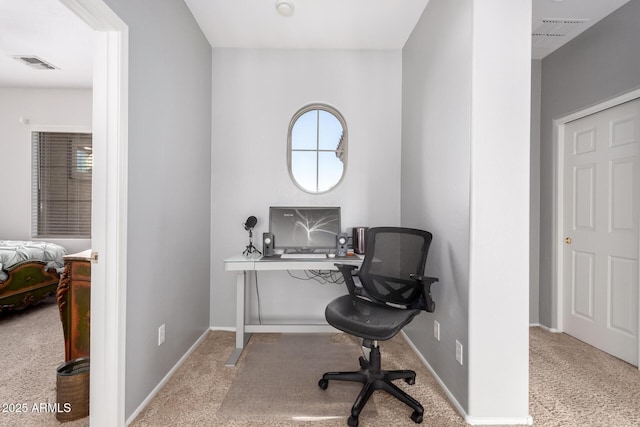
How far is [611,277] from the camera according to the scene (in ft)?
8.00

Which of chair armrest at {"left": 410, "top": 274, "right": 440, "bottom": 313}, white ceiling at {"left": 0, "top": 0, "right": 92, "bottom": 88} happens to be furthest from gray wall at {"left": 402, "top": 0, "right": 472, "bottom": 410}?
white ceiling at {"left": 0, "top": 0, "right": 92, "bottom": 88}

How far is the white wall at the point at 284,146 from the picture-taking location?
2.89 metres

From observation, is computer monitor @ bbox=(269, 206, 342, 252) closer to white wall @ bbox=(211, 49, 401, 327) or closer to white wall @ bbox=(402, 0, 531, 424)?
white wall @ bbox=(211, 49, 401, 327)

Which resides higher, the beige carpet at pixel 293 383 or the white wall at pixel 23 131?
the white wall at pixel 23 131

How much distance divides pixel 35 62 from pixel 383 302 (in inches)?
174

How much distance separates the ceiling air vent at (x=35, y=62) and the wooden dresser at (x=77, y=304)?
9.44 feet

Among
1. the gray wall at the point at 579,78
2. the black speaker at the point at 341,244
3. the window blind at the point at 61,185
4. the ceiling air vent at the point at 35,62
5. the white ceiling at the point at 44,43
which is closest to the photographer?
the gray wall at the point at 579,78

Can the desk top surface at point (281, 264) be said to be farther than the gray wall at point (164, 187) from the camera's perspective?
Yes

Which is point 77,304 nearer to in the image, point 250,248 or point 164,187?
point 164,187

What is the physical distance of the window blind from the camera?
4.09 m

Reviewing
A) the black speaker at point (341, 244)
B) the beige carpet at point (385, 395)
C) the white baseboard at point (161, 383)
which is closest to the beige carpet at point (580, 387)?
the beige carpet at point (385, 395)

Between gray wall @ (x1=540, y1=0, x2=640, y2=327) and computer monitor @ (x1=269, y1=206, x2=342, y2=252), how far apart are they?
210 cm

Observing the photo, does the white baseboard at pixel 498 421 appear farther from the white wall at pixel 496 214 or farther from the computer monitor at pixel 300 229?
the computer monitor at pixel 300 229

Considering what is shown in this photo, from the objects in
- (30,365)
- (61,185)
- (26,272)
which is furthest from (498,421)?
(61,185)
